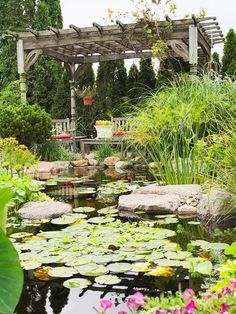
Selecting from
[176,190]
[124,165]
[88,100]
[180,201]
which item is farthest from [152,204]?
[88,100]

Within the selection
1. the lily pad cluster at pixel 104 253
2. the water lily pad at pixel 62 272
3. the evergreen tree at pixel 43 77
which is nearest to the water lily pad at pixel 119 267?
the lily pad cluster at pixel 104 253

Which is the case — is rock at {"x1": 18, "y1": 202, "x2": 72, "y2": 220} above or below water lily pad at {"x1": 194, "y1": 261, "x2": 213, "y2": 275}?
below

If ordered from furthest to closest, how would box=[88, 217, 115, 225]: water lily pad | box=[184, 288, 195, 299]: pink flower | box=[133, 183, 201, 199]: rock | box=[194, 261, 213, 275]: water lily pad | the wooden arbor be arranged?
the wooden arbor
box=[133, 183, 201, 199]: rock
box=[88, 217, 115, 225]: water lily pad
box=[194, 261, 213, 275]: water lily pad
box=[184, 288, 195, 299]: pink flower

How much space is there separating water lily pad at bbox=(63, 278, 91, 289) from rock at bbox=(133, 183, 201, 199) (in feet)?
7.67

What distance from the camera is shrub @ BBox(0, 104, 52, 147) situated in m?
9.00

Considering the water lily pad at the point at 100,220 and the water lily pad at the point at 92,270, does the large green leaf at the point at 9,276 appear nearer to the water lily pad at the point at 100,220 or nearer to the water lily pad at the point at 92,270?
the water lily pad at the point at 92,270

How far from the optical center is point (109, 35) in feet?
32.2

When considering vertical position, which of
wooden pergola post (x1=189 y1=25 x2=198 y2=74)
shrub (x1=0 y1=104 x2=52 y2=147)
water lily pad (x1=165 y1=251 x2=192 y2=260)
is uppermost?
wooden pergola post (x1=189 y1=25 x2=198 y2=74)

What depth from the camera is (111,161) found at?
959 cm

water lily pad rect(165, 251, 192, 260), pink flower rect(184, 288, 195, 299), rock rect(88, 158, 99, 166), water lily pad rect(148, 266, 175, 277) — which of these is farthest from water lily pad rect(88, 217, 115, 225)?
rock rect(88, 158, 99, 166)

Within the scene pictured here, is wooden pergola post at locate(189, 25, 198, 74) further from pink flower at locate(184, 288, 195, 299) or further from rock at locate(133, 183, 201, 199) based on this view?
pink flower at locate(184, 288, 195, 299)

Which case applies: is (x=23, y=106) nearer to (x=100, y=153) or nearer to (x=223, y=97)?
(x=100, y=153)

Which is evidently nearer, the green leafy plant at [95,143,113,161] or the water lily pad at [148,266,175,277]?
the water lily pad at [148,266,175,277]

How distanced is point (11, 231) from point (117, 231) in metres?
0.93
